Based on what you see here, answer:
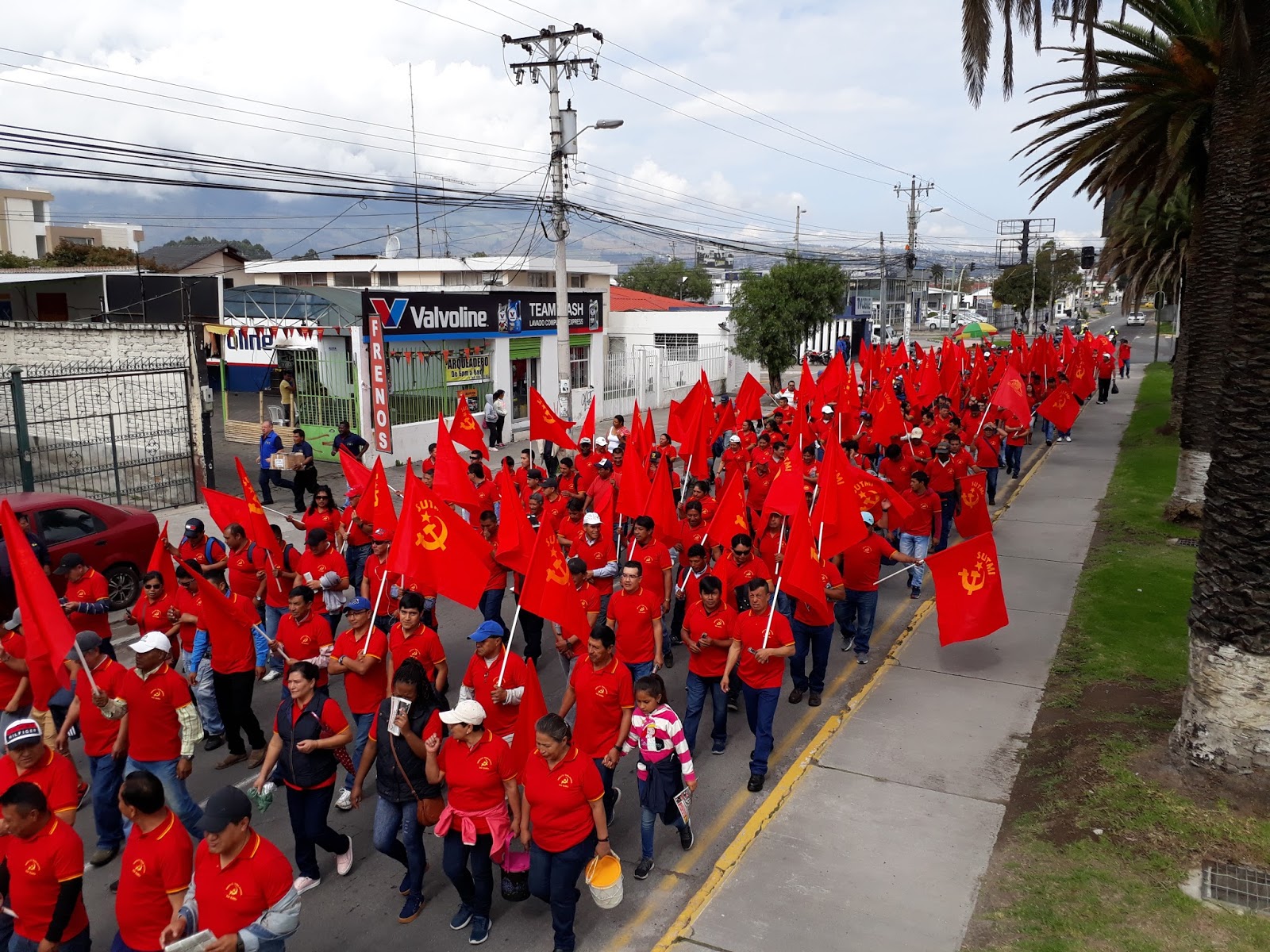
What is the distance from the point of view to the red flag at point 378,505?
9.39m

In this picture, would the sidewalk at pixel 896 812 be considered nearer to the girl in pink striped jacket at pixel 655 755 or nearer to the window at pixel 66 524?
the girl in pink striped jacket at pixel 655 755

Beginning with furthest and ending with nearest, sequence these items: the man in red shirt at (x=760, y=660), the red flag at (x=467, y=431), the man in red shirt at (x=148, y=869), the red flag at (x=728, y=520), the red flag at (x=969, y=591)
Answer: the red flag at (x=467, y=431) < the red flag at (x=728, y=520) < the red flag at (x=969, y=591) < the man in red shirt at (x=760, y=660) < the man in red shirt at (x=148, y=869)

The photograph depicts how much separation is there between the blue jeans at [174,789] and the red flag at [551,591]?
2480 millimetres

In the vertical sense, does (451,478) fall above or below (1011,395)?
below

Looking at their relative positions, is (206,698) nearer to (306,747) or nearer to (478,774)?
(306,747)

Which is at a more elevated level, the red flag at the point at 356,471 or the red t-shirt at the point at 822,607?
the red flag at the point at 356,471

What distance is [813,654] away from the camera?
28.3ft

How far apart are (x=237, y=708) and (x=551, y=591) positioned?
106 inches

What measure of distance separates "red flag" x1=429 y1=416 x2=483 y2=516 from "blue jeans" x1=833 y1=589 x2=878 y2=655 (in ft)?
14.1

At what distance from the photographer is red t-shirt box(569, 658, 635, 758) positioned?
6.00m

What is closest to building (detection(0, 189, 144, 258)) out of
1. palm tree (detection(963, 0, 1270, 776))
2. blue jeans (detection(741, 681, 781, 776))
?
blue jeans (detection(741, 681, 781, 776))

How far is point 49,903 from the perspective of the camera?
4.44 meters

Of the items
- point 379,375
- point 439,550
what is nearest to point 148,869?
point 439,550

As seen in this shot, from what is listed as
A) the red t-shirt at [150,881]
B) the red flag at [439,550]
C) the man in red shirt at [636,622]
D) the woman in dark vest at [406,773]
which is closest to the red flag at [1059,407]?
the man in red shirt at [636,622]
